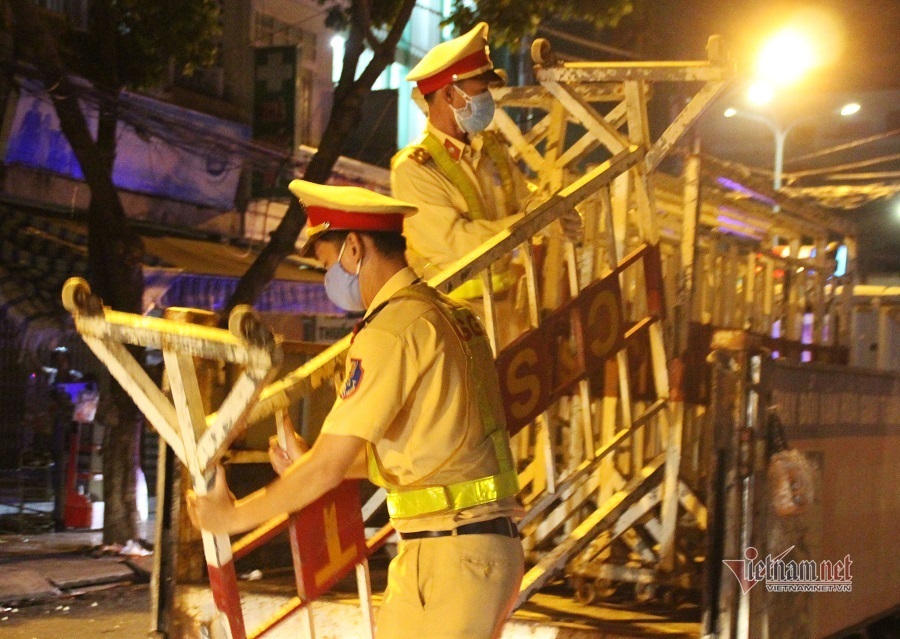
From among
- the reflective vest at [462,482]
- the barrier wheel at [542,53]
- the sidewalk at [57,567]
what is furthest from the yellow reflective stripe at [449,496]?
the sidewalk at [57,567]

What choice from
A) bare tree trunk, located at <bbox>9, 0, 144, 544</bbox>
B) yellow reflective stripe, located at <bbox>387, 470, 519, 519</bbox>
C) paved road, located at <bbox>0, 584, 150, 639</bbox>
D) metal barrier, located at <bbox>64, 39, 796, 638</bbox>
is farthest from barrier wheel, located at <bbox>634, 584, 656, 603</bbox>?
bare tree trunk, located at <bbox>9, 0, 144, 544</bbox>

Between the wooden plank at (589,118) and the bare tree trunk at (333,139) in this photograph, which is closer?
the wooden plank at (589,118)

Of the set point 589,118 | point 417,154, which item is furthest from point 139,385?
point 589,118

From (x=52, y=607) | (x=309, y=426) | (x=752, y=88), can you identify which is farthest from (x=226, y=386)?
(x=752, y=88)

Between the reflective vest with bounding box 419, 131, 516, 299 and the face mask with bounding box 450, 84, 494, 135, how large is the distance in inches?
6.1

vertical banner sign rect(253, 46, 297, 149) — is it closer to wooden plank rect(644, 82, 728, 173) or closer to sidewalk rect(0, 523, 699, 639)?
wooden plank rect(644, 82, 728, 173)

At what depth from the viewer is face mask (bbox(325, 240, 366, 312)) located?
2762 mm

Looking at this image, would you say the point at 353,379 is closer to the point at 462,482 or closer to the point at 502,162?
the point at 462,482

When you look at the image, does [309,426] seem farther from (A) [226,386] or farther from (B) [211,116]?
(B) [211,116]

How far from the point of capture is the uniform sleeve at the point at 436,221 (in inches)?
167

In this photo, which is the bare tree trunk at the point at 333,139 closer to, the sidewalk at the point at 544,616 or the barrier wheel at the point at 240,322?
the sidewalk at the point at 544,616

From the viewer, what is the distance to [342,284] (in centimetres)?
278

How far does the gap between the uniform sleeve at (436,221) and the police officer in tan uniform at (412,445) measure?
1469 millimetres

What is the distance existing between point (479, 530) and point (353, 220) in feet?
2.64
